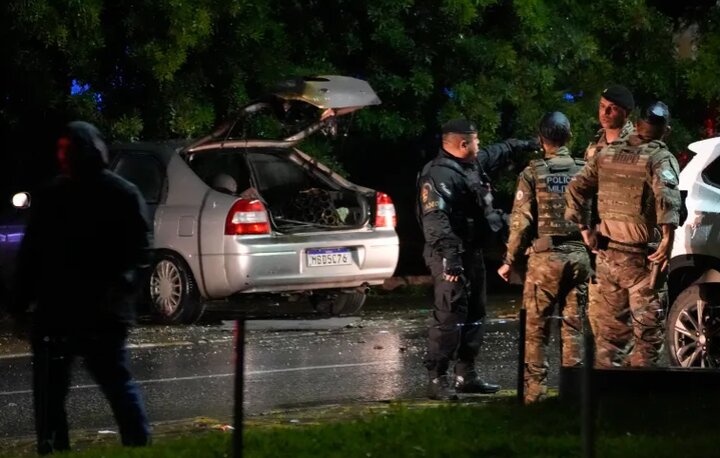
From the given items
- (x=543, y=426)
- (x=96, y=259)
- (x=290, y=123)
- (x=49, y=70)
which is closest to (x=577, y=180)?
(x=543, y=426)

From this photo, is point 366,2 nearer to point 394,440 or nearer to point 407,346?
point 407,346

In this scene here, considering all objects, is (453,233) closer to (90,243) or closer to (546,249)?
(546,249)

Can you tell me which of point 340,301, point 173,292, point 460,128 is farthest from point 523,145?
point 340,301

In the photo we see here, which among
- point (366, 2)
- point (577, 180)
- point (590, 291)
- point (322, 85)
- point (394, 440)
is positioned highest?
point (366, 2)

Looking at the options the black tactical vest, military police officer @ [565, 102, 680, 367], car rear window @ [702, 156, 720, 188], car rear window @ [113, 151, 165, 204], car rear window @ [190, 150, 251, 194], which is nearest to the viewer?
military police officer @ [565, 102, 680, 367]

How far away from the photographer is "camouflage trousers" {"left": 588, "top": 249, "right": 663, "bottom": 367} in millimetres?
9680

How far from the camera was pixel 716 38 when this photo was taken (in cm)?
2009

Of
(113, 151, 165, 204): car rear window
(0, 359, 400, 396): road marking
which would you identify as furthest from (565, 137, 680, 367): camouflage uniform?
(113, 151, 165, 204): car rear window

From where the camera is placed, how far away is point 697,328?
11.1 metres

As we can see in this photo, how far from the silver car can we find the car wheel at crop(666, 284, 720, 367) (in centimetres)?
432

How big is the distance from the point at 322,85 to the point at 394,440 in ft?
23.1

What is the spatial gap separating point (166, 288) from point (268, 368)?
8.79 feet

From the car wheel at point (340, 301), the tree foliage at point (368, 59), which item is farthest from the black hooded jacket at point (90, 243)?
the tree foliage at point (368, 59)

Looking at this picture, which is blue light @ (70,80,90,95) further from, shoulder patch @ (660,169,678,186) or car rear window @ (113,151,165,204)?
shoulder patch @ (660,169,678,186)
